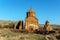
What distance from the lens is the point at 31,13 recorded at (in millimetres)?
52312

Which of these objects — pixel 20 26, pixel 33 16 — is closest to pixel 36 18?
pixel 33 16

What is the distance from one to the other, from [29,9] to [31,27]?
22.3 ft

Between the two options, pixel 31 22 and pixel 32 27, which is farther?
pixel 31 22

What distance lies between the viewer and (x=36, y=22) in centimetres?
5103

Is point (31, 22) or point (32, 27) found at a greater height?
point (31, 22)

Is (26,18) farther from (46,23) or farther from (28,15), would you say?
(46,23)

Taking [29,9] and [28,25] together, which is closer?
[28,25]

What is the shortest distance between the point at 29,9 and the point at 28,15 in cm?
276

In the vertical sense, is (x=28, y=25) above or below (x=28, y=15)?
below

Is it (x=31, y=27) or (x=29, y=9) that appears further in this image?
(x=29, y=9)

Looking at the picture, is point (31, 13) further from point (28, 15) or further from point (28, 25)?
point (28, 25)

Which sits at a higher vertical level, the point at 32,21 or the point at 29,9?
the point at 29,9

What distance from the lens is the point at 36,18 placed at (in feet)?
169

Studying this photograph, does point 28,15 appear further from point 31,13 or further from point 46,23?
point 46,23
